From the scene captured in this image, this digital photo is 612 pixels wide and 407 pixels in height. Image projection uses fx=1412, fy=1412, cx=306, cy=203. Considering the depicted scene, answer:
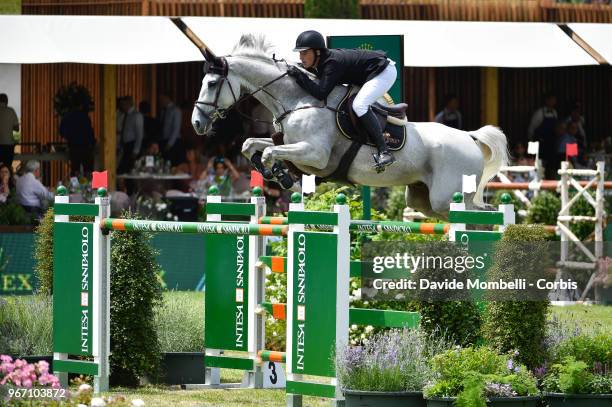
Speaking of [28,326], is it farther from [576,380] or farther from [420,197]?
[576,380]

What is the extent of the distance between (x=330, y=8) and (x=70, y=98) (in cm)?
351

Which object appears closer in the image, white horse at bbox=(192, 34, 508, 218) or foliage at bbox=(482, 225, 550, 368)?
foliage at bbox=(482, 225, 550, 368)

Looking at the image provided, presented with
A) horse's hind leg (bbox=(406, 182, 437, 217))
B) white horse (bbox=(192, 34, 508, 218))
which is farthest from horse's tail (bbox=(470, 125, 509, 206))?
horse's hind leg (bbox=(406, 182, 437, 217))

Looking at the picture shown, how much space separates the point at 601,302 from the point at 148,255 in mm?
5284

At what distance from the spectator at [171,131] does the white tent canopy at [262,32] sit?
1.79 m

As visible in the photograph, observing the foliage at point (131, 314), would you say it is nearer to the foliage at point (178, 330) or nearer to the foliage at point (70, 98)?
the foliage at point (178, 330)

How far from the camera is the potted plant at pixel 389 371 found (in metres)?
7.12

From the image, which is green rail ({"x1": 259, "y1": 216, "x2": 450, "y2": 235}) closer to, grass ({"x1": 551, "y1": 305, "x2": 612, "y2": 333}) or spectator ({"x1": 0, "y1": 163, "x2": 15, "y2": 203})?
grass ({"x1": 551, "y1": 305, "x2": 612, "y2": 333})

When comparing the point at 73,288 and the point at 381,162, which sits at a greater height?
the point at 381,162

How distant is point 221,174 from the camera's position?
55.5 feet

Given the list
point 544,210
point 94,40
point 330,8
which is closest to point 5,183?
point 94,40

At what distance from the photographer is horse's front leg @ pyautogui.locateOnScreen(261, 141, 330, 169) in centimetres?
925

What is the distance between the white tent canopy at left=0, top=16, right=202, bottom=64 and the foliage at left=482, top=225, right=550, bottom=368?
8496 mm

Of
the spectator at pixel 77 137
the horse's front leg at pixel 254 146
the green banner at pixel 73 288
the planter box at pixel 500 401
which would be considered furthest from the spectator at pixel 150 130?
the planter box at pixel 500 401
